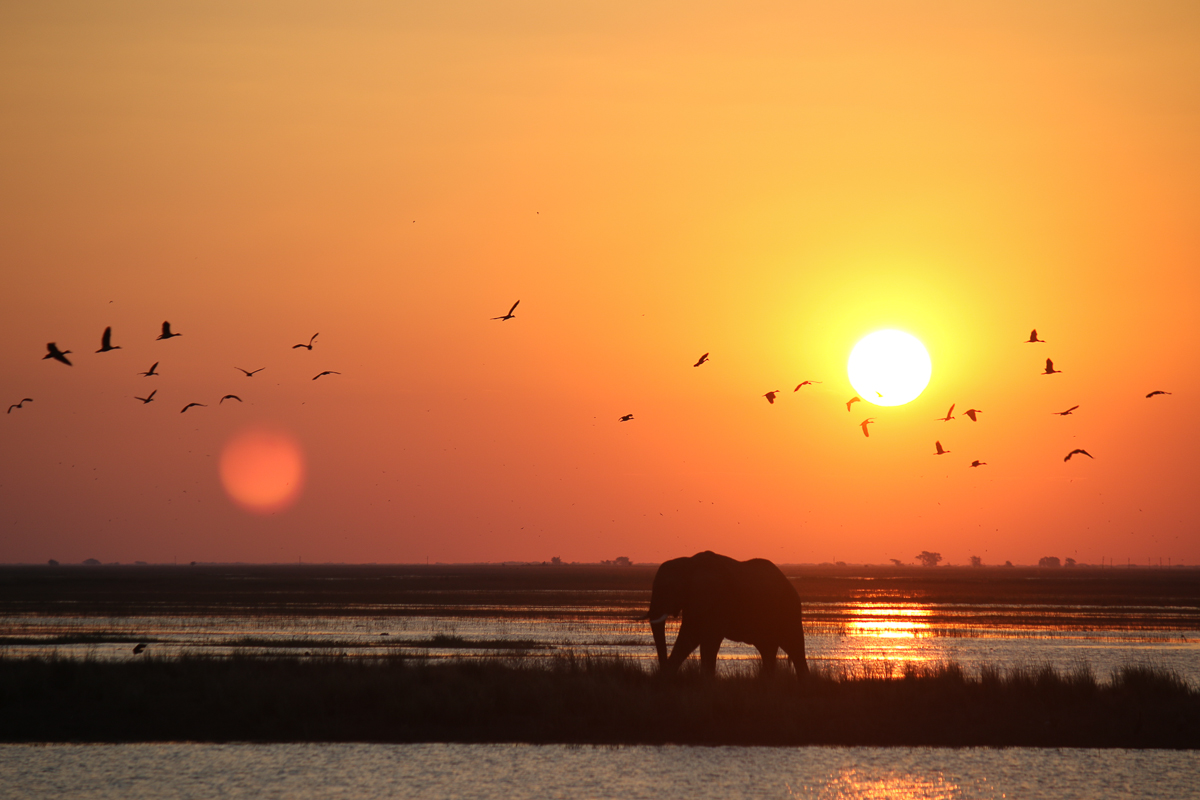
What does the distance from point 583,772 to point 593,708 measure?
3.86 metres

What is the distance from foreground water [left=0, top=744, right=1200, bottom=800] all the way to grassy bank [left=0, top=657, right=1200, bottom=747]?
94 cm

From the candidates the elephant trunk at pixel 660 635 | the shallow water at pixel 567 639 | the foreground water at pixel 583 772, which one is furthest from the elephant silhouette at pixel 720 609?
the foreground water at pixel 583 772

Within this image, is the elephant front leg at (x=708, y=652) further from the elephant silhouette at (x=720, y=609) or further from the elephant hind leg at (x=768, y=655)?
the elephant hind leg at (x=768, y=655)

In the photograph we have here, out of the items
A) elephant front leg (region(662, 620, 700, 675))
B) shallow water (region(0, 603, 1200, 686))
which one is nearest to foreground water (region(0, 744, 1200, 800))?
elephant front leg (region(662, 620, 700, 675))

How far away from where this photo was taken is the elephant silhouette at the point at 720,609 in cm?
2361

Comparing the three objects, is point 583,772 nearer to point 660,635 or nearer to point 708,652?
point 708,652

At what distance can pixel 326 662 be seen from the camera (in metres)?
26.3

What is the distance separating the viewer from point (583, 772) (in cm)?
1716

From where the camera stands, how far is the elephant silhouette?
930 inches

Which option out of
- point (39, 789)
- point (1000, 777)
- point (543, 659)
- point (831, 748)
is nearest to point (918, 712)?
point (831, 748)

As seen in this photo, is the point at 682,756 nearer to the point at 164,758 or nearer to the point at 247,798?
the point at 247,798

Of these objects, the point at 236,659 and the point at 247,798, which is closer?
the point at 247,798

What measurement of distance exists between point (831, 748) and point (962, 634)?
25869 millimetres

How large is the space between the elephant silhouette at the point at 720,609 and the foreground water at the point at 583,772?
4.55 m
